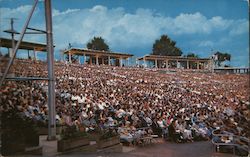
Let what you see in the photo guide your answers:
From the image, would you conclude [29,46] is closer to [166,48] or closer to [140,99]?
[140,99]

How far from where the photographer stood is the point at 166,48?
2.99 metres

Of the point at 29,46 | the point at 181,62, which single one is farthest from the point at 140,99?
the point at 29,46

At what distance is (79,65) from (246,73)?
4.46 feet

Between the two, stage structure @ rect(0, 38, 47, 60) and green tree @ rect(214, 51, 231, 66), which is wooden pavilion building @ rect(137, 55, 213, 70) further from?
→ stage structure @ rect(0, 38, 47, 60)

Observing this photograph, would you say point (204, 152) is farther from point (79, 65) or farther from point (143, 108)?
point (79, 65)

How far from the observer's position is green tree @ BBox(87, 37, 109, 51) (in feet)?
10.3

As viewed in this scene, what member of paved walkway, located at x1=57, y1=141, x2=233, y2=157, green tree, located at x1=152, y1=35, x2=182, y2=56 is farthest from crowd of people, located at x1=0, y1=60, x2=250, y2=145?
green tree, located at x1=152, y1=35, x2=182, y2=56

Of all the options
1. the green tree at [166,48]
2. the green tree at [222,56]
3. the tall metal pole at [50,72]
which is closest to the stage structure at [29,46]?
the tall metal pole at [50,72]

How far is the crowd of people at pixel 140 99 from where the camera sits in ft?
9.36

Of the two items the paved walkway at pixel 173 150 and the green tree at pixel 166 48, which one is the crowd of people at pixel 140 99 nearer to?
the paved walkway at pixel 173 150

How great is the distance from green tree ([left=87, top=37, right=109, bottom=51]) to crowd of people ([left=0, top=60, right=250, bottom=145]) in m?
0.19

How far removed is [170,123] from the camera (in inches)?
115

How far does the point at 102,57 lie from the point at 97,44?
296mm

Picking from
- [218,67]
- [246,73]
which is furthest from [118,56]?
[246,73]
